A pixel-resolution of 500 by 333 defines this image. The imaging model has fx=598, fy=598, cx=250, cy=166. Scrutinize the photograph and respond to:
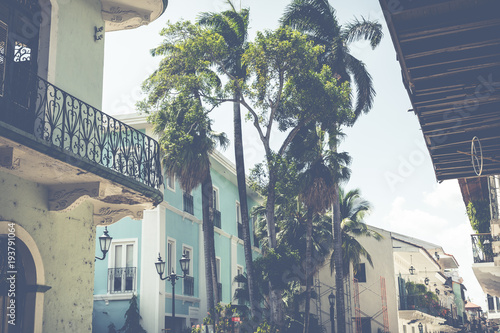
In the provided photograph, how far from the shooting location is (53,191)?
8.94 meters

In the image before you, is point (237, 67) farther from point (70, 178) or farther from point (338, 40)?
point (70, 178)

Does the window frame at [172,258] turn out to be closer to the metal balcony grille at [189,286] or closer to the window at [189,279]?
the window at [189,279]

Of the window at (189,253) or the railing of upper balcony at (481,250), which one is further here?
the window at (189,253)

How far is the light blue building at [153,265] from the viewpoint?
22.1m

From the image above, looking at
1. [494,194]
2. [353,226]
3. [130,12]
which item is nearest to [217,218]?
[353,226]

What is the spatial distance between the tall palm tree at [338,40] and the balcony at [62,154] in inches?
705

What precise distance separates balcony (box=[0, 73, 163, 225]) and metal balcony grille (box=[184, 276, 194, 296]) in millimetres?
14631

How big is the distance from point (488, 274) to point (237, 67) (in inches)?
485

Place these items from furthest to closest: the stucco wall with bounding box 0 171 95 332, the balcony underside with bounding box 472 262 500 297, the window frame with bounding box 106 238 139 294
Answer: the window frame with bounding box 106 238 139 294 → the balcony underside with bounding box 472 262 500 297 → the stucco wall with bounding box 0 171 95 332

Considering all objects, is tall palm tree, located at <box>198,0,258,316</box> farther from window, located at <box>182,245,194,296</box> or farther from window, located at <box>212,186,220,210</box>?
window, located at <box>212,186,220,210</box>

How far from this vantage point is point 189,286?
974 inches

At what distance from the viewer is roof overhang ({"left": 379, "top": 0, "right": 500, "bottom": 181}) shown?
226 inches

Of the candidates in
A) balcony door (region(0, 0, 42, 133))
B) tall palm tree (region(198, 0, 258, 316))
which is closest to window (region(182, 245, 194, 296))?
tall palm tree (region(198, 0, 258, 316))

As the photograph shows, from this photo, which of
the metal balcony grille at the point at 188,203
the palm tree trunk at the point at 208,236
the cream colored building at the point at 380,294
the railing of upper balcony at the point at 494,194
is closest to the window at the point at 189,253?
the metal balcony grille at the point at 188,203
